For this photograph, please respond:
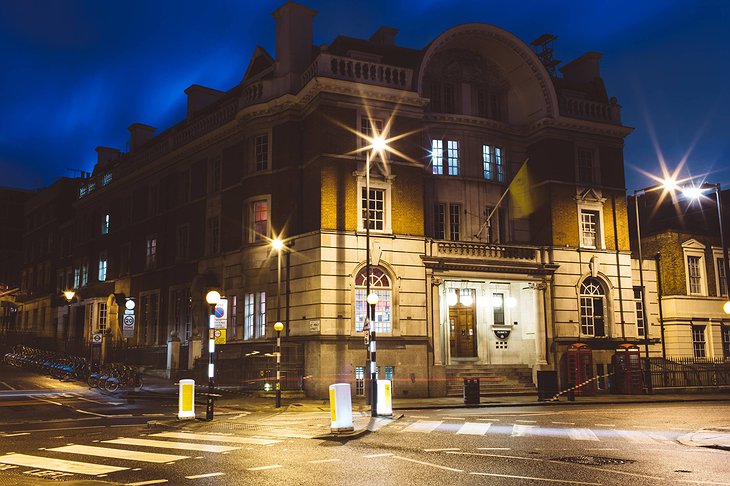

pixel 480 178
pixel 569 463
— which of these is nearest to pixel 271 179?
pixel 480 178

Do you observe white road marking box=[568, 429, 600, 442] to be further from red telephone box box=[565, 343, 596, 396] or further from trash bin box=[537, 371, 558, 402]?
red telephone box box=[565, 343, 596, 396]

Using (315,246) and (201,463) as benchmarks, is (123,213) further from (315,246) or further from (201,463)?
(201,463)

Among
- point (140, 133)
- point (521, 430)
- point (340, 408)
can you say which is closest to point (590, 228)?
point (521, 430)

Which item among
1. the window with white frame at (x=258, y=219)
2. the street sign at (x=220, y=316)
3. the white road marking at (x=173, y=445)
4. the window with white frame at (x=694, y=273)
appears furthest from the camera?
the window with white frame at (x=694, y=273)

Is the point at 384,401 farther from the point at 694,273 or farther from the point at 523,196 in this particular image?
the point at 694,273

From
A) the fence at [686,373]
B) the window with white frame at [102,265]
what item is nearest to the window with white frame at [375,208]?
the fence at [686,373]

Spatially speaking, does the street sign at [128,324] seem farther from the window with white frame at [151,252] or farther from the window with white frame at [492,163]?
the window with white frame at [492,163]

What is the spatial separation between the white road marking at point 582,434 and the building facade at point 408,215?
14.0 meters

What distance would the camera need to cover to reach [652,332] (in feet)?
125

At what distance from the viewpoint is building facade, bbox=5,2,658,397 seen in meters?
31.1

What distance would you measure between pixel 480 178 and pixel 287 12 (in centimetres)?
1287

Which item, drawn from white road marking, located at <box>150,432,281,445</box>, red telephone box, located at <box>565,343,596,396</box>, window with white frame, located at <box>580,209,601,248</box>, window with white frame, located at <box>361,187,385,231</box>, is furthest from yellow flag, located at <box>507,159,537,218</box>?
white road marking, located at <box>150,432,281,445</box>

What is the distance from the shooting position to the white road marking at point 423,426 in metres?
17.4

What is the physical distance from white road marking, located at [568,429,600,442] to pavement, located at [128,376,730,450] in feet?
6.12
